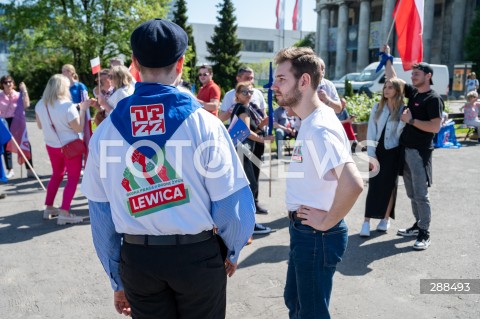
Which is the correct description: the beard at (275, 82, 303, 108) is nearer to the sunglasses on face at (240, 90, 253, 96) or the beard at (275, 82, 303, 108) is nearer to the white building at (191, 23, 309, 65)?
the sunglasses on face at (240, 90, 253, 96)

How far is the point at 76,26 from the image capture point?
2631cm

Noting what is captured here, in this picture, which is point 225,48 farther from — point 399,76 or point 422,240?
point 422,240

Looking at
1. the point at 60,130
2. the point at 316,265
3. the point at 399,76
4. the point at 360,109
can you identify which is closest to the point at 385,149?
the point at 316,265

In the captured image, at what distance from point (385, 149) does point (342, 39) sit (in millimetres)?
59425

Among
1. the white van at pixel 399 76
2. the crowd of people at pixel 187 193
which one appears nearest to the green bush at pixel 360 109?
the crowd of people at pixel 187 193

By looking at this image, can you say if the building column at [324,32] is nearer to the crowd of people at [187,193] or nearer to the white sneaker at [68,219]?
the white sneaker at [68,219]

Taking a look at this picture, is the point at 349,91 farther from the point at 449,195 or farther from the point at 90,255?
the point at 90,255

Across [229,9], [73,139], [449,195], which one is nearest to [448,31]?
[229,9]

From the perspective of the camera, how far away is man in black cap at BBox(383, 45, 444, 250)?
501 cm

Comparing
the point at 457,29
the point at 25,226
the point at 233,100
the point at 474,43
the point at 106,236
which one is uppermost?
the point at 457,29

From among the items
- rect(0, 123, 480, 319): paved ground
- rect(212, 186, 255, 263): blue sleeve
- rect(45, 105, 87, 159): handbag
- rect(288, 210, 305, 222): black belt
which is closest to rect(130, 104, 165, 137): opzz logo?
rect(212, 186, 255, 263): blue sleeve

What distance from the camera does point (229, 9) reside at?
5150 centimetres

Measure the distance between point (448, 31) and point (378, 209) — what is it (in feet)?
166

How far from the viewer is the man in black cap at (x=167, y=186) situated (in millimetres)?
1938
